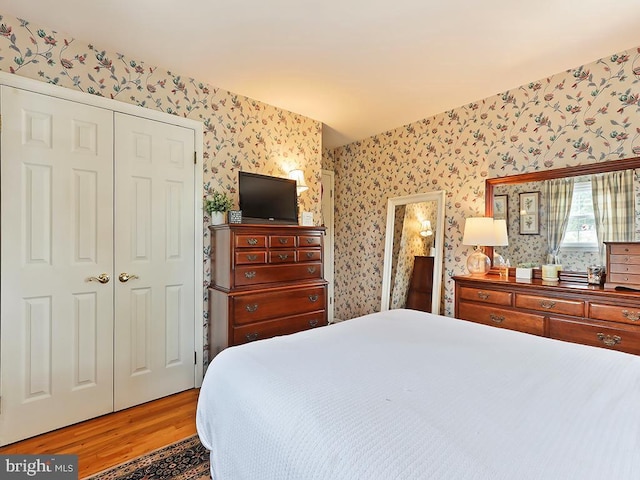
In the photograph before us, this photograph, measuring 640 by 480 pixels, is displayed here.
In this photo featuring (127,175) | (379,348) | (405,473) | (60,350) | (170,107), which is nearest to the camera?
(405,473)

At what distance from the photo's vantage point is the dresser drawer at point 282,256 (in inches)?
106

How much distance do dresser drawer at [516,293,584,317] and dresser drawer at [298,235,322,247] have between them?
165 cm

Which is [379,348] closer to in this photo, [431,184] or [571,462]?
[571,462]

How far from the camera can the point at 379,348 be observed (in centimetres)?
147

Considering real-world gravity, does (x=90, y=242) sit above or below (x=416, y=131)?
below

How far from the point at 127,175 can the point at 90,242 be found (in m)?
0.53

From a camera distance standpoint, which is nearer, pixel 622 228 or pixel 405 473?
pixel 405 473

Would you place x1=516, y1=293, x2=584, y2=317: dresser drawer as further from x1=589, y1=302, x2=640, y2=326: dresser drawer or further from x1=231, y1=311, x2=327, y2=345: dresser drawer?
x1=231, y1=311, x2=327, y2=345: dresser drawer

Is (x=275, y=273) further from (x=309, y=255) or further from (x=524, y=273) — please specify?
(x=524, y=273)

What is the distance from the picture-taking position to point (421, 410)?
0.94m

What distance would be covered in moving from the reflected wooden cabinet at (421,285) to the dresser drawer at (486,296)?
0.68 m

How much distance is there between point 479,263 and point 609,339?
1.05 m

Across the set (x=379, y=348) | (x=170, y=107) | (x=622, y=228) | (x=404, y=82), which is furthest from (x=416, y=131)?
(x=379, y=348)

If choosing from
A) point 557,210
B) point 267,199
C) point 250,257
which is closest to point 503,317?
point 557,210
